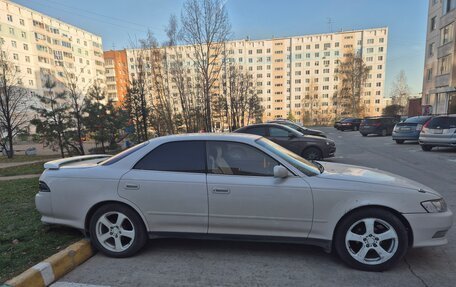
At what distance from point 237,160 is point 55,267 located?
2348 millimetres

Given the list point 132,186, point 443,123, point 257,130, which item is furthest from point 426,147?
point 132,186

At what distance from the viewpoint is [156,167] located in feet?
11.0

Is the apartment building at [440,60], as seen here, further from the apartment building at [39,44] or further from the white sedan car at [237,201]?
the apartment building at [39,44]

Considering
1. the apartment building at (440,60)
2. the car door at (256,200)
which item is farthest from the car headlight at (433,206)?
the apartment building at (440,60)

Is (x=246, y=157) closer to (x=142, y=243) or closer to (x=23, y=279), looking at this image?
(x=142, y=243)

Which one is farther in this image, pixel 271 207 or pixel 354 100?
pixel 354 100

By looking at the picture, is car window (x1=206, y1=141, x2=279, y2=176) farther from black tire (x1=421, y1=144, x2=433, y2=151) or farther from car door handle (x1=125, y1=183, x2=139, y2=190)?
black tire (x1=421, y1=144, x2=433, y2=151)

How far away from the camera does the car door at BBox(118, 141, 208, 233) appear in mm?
3174

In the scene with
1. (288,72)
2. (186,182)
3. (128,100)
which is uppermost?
(288,72)

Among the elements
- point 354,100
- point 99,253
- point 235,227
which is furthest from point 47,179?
point 354,100

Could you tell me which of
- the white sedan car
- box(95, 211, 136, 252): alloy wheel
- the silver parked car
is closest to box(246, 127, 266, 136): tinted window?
the white sedan car

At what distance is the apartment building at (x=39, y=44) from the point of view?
2235 inches

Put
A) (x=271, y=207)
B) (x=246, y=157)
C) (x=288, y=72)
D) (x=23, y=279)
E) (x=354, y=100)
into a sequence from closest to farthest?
(x=23, y=279) → (x=271, y=207) → (x=246, y=157) → (x=354, y=100) → (x=288, y=72)

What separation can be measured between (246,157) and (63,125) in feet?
46.9
